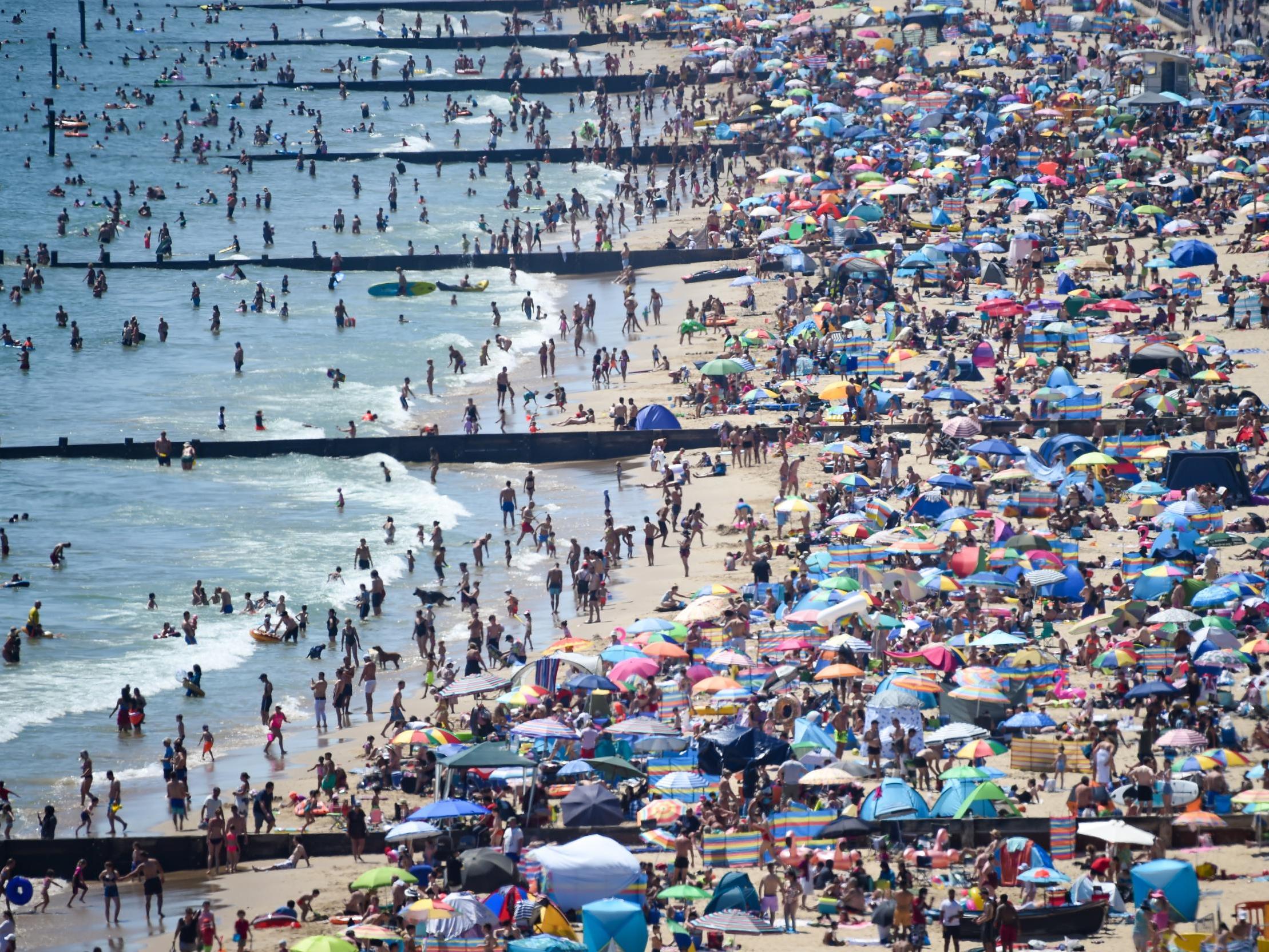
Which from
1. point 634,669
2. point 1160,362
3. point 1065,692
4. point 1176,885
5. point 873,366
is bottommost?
point 1176,885

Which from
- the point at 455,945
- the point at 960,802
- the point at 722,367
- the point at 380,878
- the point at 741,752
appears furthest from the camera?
the point at 722,367

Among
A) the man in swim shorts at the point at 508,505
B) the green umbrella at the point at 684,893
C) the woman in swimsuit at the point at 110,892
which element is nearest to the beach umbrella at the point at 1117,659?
the green umbrella at the point at 684,893

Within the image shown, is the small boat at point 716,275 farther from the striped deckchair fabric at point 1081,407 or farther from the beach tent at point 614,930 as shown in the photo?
the beach tent at point 614,930

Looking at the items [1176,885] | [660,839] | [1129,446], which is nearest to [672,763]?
[660,839]

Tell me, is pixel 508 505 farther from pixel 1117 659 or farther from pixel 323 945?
pixel 323 945

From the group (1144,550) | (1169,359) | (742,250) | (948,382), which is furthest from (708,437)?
(742,250)

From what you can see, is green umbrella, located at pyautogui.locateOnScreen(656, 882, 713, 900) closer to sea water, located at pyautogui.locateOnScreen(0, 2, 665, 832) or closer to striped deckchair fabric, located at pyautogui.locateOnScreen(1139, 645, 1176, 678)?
striped deckchair fabric, located at pyautogui.locateOnScreen(1139, 645, 1176, 678)

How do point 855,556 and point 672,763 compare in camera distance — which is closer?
point 672,763

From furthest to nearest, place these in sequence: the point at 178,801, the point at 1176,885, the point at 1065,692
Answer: the point at 1065,692
the point at 178,801
the point at 1176,885
